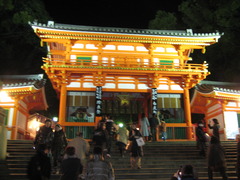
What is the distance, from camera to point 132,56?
1858 centimetres

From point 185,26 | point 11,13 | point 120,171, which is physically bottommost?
point 120,171

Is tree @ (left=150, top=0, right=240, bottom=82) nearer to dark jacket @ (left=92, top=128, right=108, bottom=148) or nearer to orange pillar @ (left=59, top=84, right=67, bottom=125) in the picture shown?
orange pillar @ (left=59, top=84, right=67, bottom=125)

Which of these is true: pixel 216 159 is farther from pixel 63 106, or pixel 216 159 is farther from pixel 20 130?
pixel 20 130

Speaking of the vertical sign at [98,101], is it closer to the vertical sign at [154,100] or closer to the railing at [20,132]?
the vertical sign at [154,100]

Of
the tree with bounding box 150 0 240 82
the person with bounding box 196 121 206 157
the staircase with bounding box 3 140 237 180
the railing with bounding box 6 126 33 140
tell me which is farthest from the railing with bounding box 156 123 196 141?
the tree with bounding box 150 0 240 82

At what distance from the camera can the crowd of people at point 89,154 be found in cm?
508

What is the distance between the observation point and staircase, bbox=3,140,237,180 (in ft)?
28.9

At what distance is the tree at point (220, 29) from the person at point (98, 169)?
2366 centimetres

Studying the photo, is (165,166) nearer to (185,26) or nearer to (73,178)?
(73,178)

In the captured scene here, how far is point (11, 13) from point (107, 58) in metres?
16.8

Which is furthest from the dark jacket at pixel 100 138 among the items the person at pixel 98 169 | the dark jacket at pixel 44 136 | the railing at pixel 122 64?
the railing at pixel 122 64

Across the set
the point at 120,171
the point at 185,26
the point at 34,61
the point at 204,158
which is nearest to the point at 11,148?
the point at 120,171

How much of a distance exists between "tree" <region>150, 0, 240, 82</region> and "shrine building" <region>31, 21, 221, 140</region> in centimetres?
910

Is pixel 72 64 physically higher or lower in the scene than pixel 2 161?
higher
